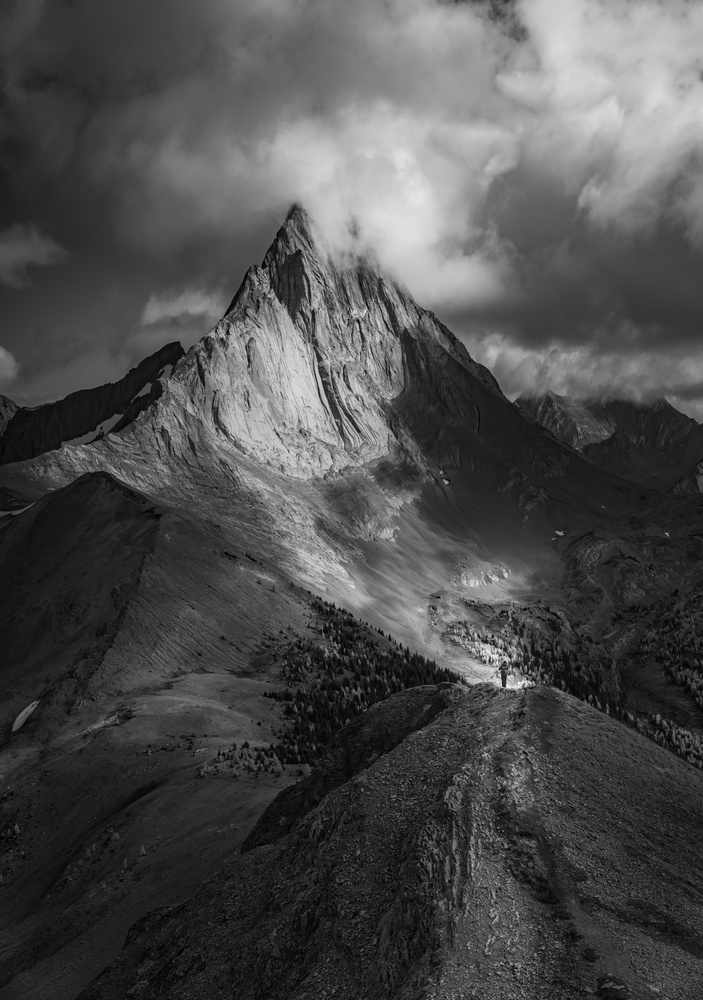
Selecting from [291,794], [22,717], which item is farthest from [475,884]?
[22,717]

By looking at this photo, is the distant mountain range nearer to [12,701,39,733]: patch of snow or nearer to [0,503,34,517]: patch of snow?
[12,701,39,733]: patch of snow

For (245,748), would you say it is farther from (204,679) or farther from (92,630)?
(92,630)

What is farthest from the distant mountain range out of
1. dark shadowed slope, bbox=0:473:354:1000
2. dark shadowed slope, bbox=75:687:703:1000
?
dark shadowed slope, bbox=0:473:354:1000

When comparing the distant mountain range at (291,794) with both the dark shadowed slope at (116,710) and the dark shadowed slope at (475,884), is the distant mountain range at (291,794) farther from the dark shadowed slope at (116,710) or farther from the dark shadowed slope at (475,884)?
the dark shadowed slope at (116,710)

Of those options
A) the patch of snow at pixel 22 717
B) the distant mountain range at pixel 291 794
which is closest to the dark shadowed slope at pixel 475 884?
the distant mountain range at pixel 291 794

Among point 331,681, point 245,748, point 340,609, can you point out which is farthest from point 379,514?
point 245,748

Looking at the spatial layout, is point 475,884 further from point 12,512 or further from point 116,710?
point 12,512
